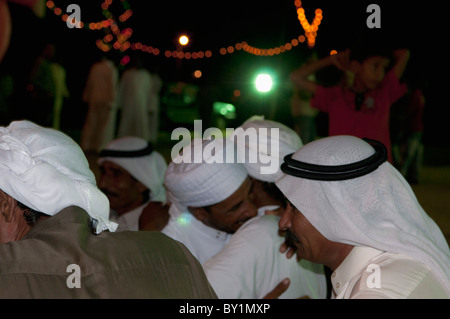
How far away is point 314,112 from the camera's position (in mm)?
10836

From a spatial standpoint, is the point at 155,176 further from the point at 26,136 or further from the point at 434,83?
the point at 434,83

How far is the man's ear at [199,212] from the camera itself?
3.43 meters

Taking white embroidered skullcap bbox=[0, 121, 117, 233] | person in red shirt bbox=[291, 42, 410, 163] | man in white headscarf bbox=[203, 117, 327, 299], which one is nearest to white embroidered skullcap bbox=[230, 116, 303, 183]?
man in white headscarf bbox=[203, 117, 327, 299]

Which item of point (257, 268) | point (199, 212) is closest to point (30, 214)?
point (257, 268)

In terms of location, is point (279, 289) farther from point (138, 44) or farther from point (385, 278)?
point (138, 44)

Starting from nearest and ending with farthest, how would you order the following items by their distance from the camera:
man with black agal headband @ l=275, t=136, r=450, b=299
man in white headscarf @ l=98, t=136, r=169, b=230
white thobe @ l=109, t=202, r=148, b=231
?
man with black agal headband @ l=275, t=136, r=450, b=299 → white thobe @ l=109, t=202, r=148, b=231 → man in white headscarf @ l=98, t=136, r=169, b=230

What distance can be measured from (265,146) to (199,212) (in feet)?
1.89

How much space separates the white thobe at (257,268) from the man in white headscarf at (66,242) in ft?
2.80

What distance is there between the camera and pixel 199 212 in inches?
136

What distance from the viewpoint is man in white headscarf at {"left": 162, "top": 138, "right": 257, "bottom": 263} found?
3312 mm

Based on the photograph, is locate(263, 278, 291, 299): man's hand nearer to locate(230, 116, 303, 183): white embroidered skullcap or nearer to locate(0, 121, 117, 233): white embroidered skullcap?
locate(230, 116, 303, 183): white embroidered skullcap

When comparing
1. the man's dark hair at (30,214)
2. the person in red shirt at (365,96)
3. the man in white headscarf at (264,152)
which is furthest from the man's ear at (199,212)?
the person in red shirt at (365,96)

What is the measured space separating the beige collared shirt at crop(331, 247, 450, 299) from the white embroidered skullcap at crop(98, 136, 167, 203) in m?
2.91
